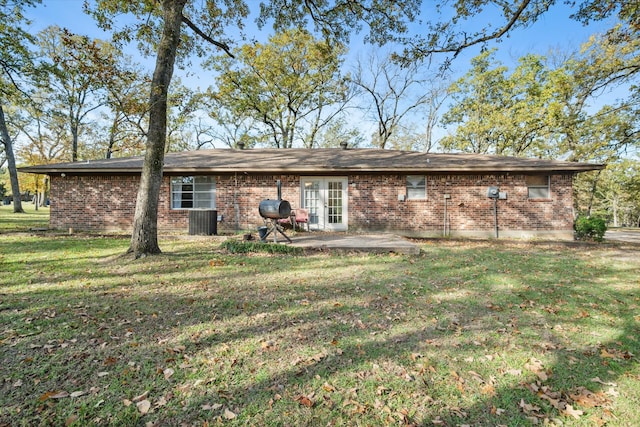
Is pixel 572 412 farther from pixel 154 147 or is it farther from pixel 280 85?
pixel 280 85

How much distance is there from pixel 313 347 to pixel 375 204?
346 inches

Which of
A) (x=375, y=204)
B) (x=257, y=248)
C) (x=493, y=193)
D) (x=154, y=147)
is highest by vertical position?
(x=154, y=147)

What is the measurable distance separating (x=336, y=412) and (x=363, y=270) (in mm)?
3756

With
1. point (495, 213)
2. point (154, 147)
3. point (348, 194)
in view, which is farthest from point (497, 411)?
point (495, 213)

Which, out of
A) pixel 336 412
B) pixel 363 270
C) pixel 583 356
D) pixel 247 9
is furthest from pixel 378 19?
pixel 336 412

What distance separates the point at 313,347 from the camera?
282 cm

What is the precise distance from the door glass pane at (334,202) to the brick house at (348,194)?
0.04m

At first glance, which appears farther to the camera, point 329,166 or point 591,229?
point 329,166

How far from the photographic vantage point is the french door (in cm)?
1141

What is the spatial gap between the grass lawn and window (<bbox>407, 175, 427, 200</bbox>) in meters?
5.94

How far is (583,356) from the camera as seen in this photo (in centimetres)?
277

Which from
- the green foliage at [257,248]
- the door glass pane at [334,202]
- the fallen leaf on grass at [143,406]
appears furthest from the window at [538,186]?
the fallen leaf on grass at [143,406]

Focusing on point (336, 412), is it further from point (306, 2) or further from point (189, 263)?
point (306, 2)

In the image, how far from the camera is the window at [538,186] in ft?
35.9
